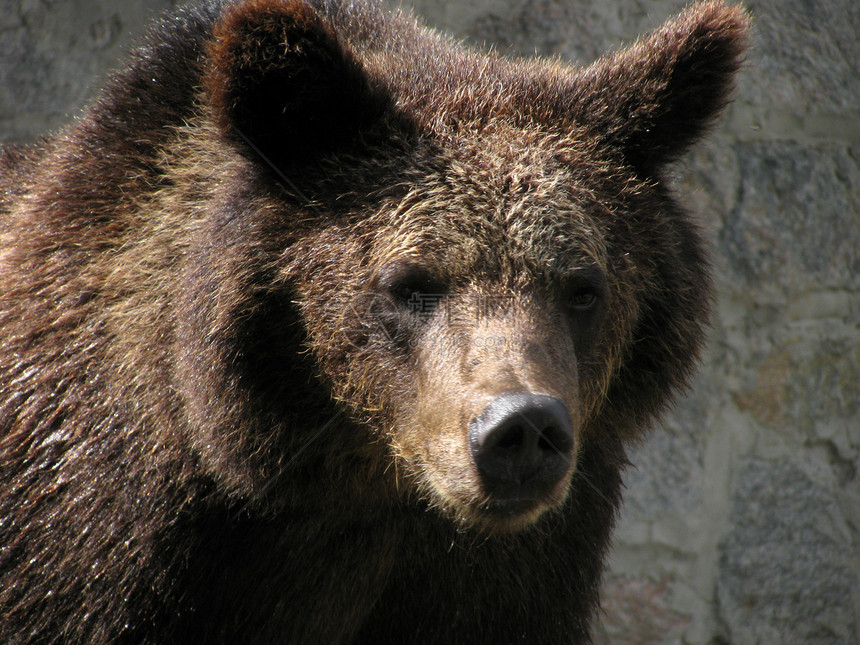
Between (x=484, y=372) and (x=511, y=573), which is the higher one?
(x=484, y=372)

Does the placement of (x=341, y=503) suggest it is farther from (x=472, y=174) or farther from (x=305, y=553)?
(x=472, y=174)

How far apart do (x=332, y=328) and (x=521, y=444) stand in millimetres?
663

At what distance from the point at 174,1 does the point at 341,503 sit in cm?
314

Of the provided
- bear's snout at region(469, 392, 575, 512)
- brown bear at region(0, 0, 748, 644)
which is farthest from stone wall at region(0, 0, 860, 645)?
bear's snout at region(469, 392, 575, 512)

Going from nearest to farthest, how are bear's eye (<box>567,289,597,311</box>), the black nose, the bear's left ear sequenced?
the black nose < bear's eye (<box>567,289,597,311</box>) < the bear's left ear

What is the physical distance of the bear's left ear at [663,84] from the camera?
8.94 ft

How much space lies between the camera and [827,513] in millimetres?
4703

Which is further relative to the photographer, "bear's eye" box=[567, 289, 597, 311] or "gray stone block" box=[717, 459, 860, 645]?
"gray stone block" box=[717, 459, 860, 645]

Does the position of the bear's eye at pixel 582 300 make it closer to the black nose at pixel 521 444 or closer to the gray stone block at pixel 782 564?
the black nose at pixel 521 444

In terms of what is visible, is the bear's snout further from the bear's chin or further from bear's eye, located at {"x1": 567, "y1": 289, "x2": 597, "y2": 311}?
bear's eye, located at {"x1": 567, "y1": 289, "x2": 597, "y2": 311}

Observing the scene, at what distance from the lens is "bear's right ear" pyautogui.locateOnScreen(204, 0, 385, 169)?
7.70 ft

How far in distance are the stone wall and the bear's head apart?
1.81m

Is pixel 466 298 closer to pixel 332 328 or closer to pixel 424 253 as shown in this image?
pixel 424 253

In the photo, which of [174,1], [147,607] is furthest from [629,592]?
[174,1]
